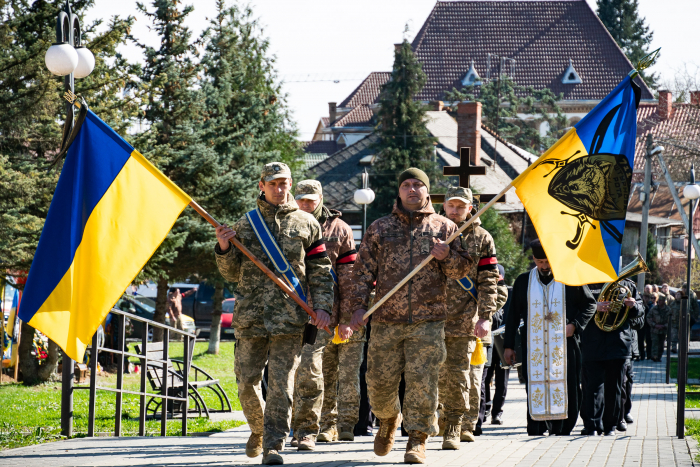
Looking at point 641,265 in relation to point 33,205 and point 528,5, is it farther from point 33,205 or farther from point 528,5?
point 528,5

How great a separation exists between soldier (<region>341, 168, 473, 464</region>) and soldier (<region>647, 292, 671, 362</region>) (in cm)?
1881

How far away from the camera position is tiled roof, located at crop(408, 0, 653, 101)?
75.2 m

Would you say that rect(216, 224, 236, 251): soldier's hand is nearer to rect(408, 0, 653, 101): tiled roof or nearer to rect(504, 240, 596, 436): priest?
rect(504, 240, 596, 436): priest

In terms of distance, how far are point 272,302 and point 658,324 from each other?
66.4 feet

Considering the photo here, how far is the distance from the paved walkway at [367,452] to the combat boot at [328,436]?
24cm

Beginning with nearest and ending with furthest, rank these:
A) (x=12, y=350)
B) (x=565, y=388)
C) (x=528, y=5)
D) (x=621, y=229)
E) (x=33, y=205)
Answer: (x=621, y=229) < (x=565, y=388) < (x=33, y=205) < (x=12, y=350) < (x=528, y=5)

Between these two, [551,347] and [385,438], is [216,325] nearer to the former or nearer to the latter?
[551,347]

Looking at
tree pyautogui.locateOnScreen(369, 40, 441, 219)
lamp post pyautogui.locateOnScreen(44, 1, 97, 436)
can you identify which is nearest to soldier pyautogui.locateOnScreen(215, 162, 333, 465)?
lamp post pyautogui.locateOnScreen(44, 1, 97, 436)

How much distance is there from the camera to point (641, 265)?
33.3 ft

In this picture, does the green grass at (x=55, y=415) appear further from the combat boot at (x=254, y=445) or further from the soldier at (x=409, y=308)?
the soldier at (x=409, y=308)

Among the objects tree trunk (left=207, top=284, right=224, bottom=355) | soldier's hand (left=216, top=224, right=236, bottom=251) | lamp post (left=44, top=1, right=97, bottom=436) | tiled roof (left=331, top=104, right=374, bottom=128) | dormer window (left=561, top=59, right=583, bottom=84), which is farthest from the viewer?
tiled roof (left=331, top=104, right=374, bottom=128)

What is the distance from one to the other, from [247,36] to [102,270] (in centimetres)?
2645

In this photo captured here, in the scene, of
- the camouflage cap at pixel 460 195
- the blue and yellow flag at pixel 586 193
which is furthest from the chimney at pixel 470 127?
the blue and yellow flag at pixel 586 193

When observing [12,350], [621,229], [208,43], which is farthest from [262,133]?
[621,229]
